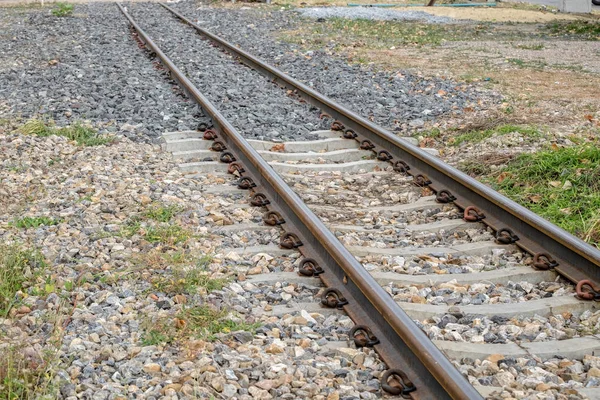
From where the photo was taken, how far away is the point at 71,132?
830cm

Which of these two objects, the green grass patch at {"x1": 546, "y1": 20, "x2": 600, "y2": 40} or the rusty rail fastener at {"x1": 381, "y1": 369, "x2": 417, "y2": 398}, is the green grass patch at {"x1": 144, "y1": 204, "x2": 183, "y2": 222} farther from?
the green grass patch at {"x1": 546, "y1": 20, "x2": 600, "y2": 40}

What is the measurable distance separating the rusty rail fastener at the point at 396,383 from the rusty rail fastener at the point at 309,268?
1246 mm

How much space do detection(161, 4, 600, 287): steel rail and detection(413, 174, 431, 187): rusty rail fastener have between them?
42 mm

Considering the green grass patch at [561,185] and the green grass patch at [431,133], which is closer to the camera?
the green grass patch at [561,185]

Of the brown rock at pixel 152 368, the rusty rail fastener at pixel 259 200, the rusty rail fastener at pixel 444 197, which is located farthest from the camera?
the rusty rail fastener at pixel 444 197

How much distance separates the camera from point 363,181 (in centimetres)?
722

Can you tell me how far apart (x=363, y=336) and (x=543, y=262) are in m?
1.48

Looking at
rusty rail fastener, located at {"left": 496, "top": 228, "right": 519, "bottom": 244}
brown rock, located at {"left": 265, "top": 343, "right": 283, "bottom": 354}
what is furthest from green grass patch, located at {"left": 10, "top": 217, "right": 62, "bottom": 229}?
rusty rail fastener, located at {"left": 496, "top": 228, "right": 519, "bottom": 244}

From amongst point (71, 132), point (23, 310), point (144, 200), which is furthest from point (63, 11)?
point (23, 310)

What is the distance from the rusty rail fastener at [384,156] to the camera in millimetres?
7629

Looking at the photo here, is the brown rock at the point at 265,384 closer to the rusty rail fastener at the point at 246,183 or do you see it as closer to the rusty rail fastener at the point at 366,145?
the rusty rail fastener at the point at 246,183

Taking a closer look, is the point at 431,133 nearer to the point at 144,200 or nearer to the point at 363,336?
the point at 144,200

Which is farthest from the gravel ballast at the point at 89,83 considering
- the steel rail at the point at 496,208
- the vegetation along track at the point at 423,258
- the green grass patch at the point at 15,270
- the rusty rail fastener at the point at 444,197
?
the green grass patch at the point at 15,270

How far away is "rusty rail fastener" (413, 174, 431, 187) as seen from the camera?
6.80 meters
